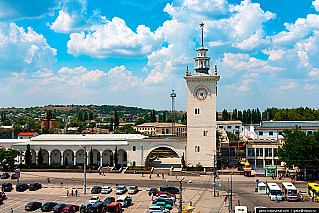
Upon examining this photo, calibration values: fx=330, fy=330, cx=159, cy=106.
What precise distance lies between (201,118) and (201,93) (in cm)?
504

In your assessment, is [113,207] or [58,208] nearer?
[113,207]

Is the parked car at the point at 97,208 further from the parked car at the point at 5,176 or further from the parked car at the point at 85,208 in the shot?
the parked car at the point at 5,176

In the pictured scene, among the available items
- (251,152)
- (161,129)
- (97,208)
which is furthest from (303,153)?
(161,129)

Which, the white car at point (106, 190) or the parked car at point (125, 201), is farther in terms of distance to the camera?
the white car at point (106, 190)

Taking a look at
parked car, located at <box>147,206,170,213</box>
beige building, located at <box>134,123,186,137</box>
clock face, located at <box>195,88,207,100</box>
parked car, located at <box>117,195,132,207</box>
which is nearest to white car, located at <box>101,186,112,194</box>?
parked car, located at <box>117,195,132,207</box>

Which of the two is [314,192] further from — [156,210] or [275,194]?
[156,210]

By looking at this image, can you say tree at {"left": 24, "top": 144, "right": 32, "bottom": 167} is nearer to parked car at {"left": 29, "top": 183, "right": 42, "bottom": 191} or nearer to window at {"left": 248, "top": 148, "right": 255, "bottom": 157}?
parked car at {"left": 29, "top": 183, "right": 42, "bottom": 191}

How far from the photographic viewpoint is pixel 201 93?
66438 mm

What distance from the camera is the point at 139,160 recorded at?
230 feet

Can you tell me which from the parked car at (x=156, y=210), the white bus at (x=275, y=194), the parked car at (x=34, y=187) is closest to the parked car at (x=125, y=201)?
the parked car at (x=156, y=210)

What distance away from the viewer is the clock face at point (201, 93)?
2613 inches

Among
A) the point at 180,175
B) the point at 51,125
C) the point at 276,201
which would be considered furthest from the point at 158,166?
the point at 51,125

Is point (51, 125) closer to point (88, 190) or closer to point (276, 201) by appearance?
point (88, 190)

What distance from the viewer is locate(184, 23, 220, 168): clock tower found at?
2594 inches
